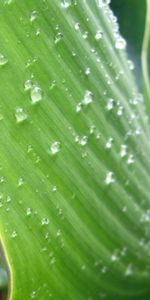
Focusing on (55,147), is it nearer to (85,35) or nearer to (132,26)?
(85,35)

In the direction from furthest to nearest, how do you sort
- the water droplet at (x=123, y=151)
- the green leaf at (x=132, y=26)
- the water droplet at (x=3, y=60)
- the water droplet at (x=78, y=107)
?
1. the green leaf at (x=132, y=26)
2. the water droplet at (x=123, y=151)
3. the water droplet at (x=78, y=107)
4. the water droplet at (x=3, y=60)

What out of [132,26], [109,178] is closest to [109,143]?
[109,178]

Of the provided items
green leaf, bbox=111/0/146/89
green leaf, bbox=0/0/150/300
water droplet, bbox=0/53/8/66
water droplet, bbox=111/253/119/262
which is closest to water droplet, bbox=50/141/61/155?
green leaf, bbox=0/0/150/300

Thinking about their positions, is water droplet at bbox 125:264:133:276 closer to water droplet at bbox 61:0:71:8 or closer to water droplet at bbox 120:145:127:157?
water droplet at bbox 120:145:127:157

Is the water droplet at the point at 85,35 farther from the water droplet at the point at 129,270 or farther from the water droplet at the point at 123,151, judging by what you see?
the water droplet at the point at 129,270

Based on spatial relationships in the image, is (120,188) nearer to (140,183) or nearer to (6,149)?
(140,183)

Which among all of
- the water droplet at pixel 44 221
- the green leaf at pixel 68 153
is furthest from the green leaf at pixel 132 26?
the water droplet at pixel 44 221
